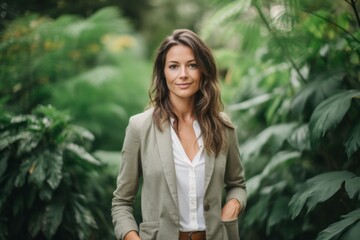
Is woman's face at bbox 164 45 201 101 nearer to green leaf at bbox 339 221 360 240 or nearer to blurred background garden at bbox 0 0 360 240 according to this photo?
blurred background garden at bbox 0 0 360 240

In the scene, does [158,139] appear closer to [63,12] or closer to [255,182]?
[255,182]

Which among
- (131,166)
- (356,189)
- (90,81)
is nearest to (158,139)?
(131,166)

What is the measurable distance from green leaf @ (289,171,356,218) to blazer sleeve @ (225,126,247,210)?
369 mm

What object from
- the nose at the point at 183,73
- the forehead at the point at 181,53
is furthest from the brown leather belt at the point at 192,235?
the forehead at the point at 181,53

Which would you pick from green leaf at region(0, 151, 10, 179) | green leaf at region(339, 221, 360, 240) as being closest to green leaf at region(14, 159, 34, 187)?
green leaf at region(0, 151, 10, 179)

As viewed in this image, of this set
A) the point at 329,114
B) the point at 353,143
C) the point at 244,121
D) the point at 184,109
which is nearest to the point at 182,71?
the point at 184,109

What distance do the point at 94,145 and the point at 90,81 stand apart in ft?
3.23

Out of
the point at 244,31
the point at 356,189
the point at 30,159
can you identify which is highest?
the point at 244,31

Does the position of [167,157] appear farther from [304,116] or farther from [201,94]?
[304,116]

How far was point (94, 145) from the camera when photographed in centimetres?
534

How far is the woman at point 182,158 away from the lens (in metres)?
2.12

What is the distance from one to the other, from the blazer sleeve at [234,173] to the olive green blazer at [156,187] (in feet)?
0.13

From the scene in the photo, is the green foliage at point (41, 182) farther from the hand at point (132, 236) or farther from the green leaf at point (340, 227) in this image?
the green leaf at point (340, 227)

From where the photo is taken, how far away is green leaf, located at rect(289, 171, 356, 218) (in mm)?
2292
